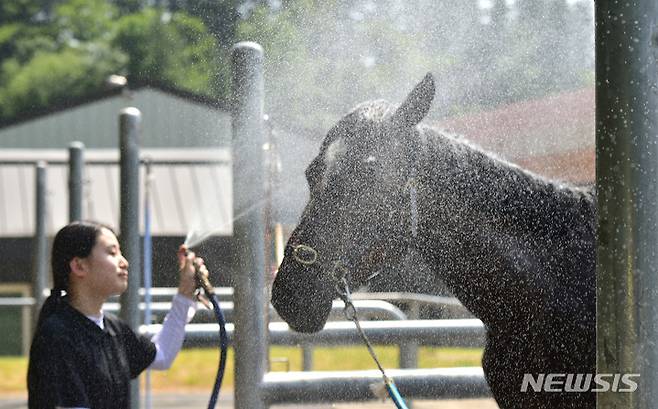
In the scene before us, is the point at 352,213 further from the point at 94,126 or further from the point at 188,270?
the point at 94,126

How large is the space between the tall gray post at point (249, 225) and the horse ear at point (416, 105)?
0.44 metres

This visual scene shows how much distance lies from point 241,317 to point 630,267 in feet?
6.08

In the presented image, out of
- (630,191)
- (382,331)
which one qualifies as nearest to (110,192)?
(382,331)

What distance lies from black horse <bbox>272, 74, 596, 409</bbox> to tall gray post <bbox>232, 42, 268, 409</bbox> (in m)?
0.26

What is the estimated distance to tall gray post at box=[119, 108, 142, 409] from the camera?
3.86 m

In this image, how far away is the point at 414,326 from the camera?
374 centimetres

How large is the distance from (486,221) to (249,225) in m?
0.69

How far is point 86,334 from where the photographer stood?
2846 millimetres

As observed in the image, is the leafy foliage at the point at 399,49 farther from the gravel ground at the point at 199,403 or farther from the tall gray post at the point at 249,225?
the gravel ground at the point at 199,403

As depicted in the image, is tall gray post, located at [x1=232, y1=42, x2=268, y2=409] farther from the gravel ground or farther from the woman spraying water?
the gravel ground

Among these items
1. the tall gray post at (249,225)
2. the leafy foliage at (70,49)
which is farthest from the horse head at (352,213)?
the leafy foliage at (70,49)

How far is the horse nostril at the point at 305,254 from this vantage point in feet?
8.69

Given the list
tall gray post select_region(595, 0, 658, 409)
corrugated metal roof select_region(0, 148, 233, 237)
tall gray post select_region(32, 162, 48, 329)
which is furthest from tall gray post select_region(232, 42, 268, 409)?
corrugated metal roof select_region(0, 148, 233, 237)

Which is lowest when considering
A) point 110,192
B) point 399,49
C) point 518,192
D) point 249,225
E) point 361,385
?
point 110,192
